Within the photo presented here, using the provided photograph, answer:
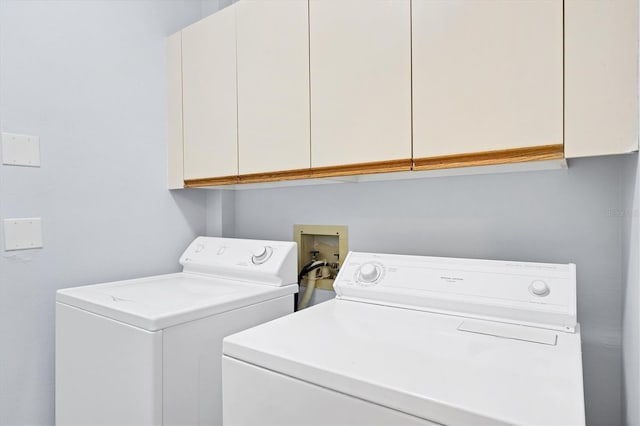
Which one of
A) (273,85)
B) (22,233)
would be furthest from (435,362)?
(22,233)

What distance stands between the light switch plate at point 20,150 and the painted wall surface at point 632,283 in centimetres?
190

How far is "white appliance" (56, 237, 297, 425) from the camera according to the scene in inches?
44.9

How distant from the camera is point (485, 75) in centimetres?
102

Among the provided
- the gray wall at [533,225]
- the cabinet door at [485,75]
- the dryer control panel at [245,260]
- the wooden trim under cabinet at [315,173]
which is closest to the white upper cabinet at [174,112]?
the wooden trim under cabinet at [315,173]

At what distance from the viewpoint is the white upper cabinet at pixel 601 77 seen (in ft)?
2.72

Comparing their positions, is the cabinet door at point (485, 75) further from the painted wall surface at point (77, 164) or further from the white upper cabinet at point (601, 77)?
the painted wall surface at point (77, 164)

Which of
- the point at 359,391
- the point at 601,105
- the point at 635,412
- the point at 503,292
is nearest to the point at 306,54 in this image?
the point at 601,105

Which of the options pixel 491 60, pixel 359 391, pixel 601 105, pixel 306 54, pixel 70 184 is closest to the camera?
pixel 359 391

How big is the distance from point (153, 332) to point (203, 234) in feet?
3.42

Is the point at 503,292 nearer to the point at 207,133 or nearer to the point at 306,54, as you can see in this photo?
the point at 306,54

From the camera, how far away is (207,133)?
172 cm

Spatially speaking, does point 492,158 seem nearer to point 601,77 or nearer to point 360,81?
point 601,77

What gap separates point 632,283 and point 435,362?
513 mm

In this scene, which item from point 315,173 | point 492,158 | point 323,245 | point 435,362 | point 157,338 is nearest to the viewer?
point 435,362
